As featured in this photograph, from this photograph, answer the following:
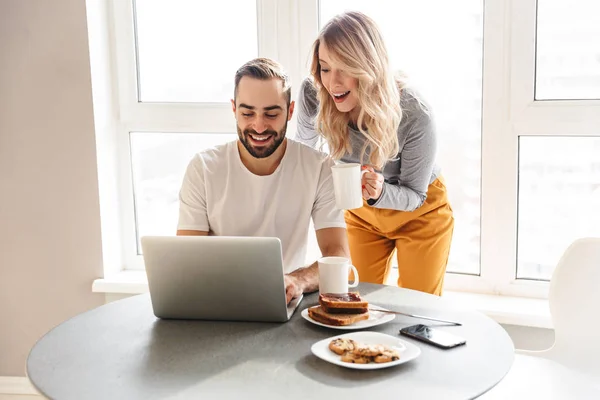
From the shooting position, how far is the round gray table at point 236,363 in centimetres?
134

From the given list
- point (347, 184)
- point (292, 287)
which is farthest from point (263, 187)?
point (292, 287)

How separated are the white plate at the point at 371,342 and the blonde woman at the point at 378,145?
24.3 inches

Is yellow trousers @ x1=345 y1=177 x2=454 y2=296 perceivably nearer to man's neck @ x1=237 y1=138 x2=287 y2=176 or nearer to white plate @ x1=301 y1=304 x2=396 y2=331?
man's neck @ x1=237 y1=138 x2=287 y2=176

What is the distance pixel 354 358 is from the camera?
1433mm

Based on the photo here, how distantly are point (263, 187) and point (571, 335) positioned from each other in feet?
3.03

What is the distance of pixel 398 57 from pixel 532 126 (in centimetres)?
52

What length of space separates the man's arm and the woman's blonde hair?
0.82 ft

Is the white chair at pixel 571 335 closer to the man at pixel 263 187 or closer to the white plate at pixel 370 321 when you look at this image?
the white plate at pixel 370 321

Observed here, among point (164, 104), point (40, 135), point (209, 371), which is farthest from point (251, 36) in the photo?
point (209, 371)

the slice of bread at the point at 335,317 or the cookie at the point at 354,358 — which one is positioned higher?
the slice of bread at the point at 335,317

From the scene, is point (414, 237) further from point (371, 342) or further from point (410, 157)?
point (371, 342)

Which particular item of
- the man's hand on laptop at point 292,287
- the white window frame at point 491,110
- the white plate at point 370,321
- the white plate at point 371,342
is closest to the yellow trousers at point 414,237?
the white window frame at point 491,110

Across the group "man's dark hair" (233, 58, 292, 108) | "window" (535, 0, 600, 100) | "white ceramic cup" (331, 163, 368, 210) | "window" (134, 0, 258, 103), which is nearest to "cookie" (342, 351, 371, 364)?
"white ceramic cup" (331, 163, 368, 210)

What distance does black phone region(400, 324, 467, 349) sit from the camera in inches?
59.6
